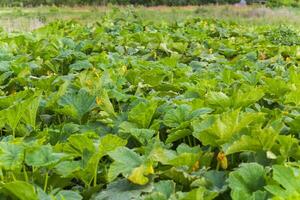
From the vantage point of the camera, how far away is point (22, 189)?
1.36 m

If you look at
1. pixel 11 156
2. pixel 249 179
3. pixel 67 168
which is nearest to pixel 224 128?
pixel 249 179

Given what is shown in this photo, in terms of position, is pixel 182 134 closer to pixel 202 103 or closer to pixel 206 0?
pixel 202 103

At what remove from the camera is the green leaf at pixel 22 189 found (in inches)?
53.0

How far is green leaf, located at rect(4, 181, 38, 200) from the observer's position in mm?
1347

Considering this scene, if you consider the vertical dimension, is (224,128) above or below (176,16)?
above

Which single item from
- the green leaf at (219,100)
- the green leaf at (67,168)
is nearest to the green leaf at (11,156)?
the green leaf at (67,168)

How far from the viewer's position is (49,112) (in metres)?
2.33

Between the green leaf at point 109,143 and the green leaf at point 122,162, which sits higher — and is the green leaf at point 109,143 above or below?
above

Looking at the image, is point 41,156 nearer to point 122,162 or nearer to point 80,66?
point 122,162

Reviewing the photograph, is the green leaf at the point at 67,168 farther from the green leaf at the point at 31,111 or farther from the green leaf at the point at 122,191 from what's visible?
the green leaf at the point at 31,111

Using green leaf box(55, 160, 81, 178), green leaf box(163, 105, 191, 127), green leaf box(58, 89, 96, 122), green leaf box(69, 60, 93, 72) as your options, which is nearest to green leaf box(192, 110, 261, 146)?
green leaf box(163, 105, 191, 127)

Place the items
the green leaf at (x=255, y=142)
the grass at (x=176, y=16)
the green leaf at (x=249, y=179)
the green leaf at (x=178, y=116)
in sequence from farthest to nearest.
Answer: the grass at (x=176, y=16), the green leaf at (x=178, y=116), the green leaf at (x=255, y=142), the green leaf at (x=249, y=179)

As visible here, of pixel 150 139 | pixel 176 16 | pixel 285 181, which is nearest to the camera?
pixel 285 181

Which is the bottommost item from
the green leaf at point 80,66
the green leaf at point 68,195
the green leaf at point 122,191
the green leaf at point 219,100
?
the green leaf at point 80,66
